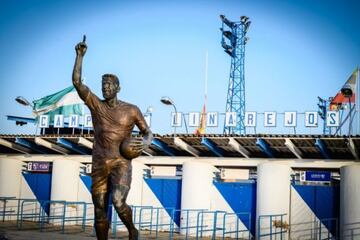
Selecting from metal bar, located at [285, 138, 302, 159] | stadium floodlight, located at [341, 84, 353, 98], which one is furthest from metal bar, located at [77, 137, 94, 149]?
stadium floodlight, located at [341, 84, 353, 98]

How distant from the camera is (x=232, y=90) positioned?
4356 centimetres

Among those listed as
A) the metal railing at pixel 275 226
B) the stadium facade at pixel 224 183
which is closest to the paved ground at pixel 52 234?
the stadium facade at pixel 224 183

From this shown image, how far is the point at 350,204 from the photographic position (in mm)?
20984

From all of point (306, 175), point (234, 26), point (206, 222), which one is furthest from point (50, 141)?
point (234, 26)

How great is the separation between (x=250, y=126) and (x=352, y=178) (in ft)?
18.4

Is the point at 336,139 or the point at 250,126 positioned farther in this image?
the point at 250,126

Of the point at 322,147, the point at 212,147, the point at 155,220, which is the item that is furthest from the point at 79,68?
the point at 155,220

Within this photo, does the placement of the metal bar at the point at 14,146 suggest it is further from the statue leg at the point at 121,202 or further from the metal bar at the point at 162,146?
the statue leg at the point at 121,202

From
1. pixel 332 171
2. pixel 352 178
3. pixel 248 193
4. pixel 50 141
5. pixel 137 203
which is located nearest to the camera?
pixel 352 178

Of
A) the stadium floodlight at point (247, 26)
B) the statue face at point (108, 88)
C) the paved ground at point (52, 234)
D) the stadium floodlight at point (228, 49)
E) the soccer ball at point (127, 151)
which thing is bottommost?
the paved ground at point (52, 234)

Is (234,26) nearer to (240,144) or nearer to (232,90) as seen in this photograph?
(232,90)

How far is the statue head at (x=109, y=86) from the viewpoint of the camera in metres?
8.59

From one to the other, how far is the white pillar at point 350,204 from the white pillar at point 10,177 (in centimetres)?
1867

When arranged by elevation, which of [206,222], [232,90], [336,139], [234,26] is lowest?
[206,222]
